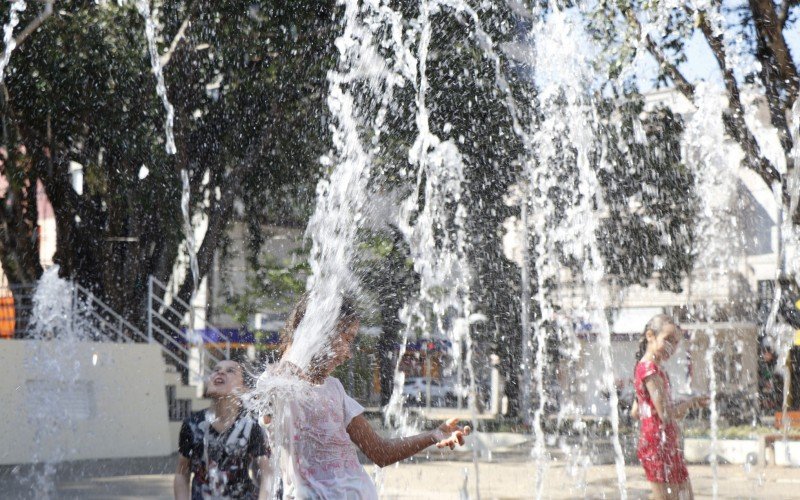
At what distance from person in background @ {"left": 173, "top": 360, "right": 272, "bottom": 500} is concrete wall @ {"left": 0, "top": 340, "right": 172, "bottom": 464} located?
34.3 ft

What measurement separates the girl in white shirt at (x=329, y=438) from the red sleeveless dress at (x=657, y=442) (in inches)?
84.4

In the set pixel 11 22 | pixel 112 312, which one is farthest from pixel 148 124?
pixel 112 312

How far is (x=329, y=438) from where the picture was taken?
356 centimetres

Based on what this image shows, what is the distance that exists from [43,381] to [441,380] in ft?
71.0

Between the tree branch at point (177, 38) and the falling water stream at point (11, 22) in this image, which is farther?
the tree branch at point (177, 38)

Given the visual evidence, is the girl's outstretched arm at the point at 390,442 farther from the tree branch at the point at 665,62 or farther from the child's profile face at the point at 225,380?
the tree branch at the point at 665,62

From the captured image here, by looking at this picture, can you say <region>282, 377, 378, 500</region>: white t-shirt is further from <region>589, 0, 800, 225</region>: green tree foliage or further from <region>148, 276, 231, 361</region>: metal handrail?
<region>148, 276, 231, 361</region>: metal handrail

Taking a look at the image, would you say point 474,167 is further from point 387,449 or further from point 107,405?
point 387,449

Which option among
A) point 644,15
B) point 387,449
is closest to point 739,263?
point 644,15

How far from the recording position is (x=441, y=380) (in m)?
35.2

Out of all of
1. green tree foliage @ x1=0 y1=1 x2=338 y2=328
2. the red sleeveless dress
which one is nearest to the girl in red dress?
the red sleeveless dress

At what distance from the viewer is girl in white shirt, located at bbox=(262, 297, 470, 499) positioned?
3.53m

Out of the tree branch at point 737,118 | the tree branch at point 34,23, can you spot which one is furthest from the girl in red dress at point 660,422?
the tree branch at point 34,23

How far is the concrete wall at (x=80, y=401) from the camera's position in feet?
45.8
